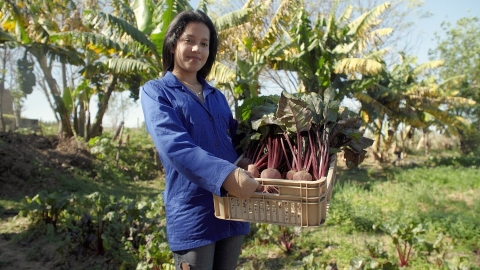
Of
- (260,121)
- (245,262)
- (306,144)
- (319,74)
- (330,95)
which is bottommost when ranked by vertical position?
(245,262)

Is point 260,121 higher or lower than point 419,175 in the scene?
higher

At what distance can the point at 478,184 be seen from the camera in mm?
8727

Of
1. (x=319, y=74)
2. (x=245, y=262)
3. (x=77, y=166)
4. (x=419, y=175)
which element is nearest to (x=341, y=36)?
(x=319, y=74)

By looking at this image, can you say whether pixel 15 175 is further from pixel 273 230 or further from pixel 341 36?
pixel 341 36

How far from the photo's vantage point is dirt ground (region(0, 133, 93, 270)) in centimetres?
391

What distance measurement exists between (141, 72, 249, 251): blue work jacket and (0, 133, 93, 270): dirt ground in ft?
9.50

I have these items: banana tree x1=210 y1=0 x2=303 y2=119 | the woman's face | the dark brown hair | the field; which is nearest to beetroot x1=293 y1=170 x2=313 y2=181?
the woman's face

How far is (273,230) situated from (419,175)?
25.3 ft

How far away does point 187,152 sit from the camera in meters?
1.30

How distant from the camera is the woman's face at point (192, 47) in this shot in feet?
5.12

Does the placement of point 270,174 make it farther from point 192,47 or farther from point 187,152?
point 192,47

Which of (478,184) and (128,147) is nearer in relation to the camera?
(478,184)

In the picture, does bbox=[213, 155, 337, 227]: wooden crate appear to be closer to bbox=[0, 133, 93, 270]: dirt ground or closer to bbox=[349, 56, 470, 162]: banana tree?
bbox=[0, 133, 93, 270]: dirt ground

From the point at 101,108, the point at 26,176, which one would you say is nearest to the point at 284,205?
the point at 26,176
